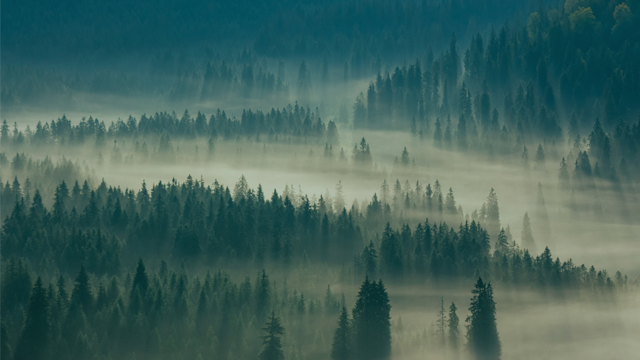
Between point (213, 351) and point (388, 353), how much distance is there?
37.1 m

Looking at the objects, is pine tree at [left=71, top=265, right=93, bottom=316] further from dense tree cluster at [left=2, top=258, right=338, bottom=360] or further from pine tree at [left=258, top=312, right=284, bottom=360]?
pine tree at [left=258, top=312, right=284, bottom=360]

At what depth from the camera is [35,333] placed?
177m

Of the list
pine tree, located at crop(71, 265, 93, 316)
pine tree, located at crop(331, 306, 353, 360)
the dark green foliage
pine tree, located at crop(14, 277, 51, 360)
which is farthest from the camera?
pine tree, located at crop(71, 265, 93, 316)

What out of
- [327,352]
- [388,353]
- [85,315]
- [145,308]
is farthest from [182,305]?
[388,353]

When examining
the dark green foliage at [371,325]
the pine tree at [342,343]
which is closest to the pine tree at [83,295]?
the pine tree at [342,343]

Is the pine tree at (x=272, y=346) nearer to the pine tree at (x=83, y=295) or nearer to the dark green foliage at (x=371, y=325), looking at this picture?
the dark green foliage at (x=371, y=325)

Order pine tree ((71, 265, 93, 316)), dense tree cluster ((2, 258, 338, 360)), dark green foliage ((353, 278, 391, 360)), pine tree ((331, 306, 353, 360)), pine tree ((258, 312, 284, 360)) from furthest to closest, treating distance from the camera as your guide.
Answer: pine tree ((71, 265, 93, 316))
dark green foliage ((353, 278, 391, 360))
pine tree ((331, 306, 353, 360))
dense tree cluster ((2, 258, 338, 360))
pine tree ((258, 312, 284, 360))

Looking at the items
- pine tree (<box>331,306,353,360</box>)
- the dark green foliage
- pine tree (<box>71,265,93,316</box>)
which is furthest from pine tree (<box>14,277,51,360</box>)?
Answer: the dark green foliage

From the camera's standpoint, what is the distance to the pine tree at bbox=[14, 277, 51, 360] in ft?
575

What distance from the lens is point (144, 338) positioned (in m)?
183

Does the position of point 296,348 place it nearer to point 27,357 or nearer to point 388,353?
point 388,353

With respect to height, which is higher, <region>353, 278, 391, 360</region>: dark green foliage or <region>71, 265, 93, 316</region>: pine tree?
<region>71, 265, 93, 316</region>: pine tree

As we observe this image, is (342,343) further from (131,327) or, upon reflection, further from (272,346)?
(131,327)

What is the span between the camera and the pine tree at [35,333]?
175 m
